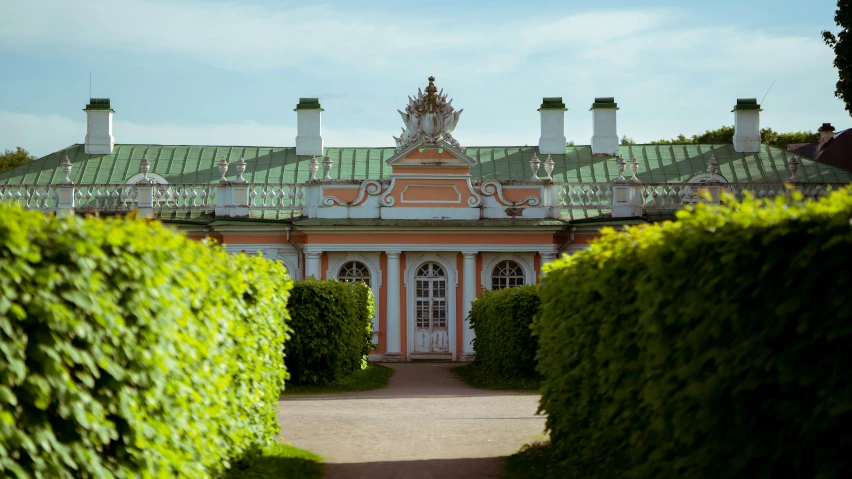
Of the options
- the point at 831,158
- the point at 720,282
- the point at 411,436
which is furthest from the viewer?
the point at 831,158

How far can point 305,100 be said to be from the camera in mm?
34250

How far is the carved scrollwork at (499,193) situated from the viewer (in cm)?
2822

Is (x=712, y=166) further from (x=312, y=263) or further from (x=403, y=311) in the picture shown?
(x=312, y=263)

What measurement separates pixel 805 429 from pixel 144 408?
10.6 feet

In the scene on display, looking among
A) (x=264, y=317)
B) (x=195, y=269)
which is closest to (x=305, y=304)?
(x=264, y=317)

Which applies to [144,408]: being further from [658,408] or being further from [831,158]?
[831,158]

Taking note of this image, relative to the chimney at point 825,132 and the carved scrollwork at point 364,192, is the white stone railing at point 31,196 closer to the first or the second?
the carved scrollwork at point 364,192

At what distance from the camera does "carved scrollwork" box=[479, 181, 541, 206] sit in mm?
28219

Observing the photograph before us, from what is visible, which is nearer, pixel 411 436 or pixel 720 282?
pixel 720 282

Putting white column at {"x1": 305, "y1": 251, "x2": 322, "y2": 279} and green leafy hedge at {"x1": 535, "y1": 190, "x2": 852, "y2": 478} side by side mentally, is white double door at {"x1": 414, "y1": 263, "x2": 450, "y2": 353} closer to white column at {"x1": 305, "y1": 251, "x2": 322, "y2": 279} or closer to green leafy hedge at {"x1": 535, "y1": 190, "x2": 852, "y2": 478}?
white column at {"x1": 305, "y1": 251, "x2": 322, "y2": 279}

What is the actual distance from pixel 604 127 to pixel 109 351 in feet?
98.7

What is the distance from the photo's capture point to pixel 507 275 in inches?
1136

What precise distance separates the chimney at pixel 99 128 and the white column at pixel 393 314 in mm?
10755

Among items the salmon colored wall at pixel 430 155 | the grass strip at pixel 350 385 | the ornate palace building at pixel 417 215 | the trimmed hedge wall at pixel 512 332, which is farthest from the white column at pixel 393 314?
the trimmed hedge wall at pixel 512 332
